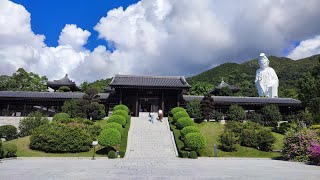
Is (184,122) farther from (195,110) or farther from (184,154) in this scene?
(184,154)

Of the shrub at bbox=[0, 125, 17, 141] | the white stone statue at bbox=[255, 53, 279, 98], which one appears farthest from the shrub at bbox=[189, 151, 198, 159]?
the white stone statue at bbox=[255, 53, 279, 98]

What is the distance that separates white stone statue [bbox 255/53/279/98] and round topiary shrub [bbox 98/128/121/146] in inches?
1545

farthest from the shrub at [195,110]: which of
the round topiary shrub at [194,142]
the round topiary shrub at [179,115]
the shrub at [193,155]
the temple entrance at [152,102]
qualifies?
the shrub at [193,155]

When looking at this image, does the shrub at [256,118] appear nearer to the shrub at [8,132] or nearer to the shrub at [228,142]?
the shrub at [228,142]

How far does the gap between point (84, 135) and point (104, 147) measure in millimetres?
1924

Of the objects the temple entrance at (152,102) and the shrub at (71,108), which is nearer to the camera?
the shrub at (71,108)

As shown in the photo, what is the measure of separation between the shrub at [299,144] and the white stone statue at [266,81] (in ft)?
113

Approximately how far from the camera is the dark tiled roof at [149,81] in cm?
3725

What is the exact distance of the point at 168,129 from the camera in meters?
30.6

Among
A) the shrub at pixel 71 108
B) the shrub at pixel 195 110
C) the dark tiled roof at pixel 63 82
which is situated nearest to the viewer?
the shrub at pixel 71 108

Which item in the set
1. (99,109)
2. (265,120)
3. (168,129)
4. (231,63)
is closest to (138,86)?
(99,109)

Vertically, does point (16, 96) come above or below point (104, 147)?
above

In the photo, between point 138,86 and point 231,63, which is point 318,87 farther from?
point 231,63

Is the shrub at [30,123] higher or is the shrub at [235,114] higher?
the shrub at [235,114]
